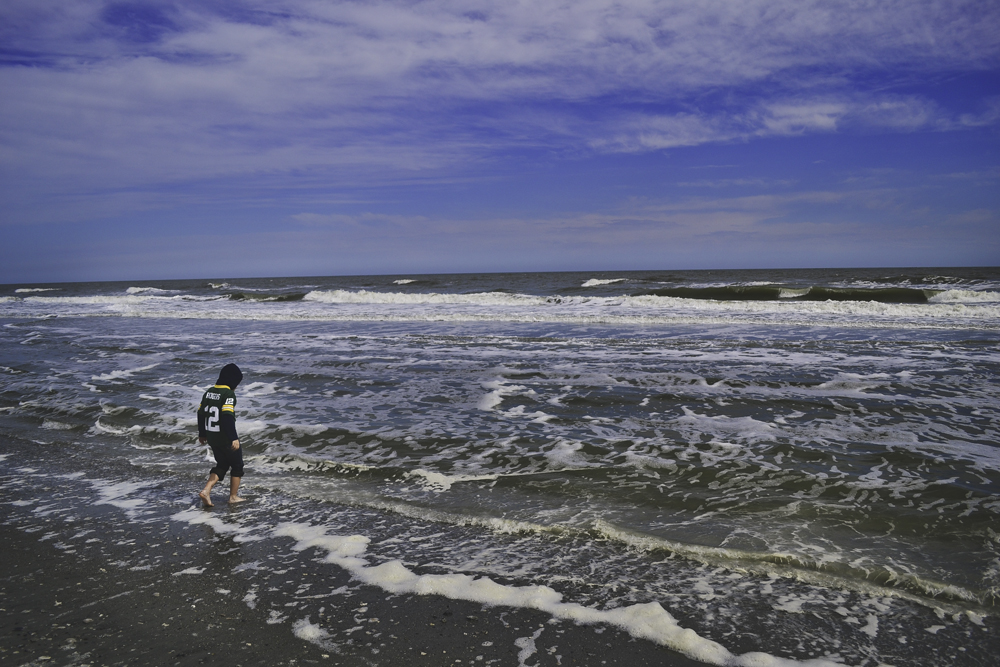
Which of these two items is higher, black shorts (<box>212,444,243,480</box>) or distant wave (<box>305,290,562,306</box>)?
distant wave (<box>305,290,562,306</box>)

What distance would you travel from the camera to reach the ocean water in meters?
3.67

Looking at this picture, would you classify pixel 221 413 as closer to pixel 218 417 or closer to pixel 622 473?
pixel 218 417

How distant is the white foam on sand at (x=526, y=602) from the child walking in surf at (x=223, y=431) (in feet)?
4.35

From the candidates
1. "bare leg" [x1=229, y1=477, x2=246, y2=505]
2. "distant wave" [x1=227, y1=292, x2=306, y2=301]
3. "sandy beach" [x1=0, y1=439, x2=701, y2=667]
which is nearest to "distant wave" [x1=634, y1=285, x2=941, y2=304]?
"distant wave" [x1=227, y1=292, x2=306, y2=301]

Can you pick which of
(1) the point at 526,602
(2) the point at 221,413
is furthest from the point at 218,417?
(1) the point at 526,602

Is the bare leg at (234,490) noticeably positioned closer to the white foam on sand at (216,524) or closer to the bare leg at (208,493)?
the bare leg at (208,493)

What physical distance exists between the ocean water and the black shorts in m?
0.29

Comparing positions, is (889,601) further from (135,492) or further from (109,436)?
(109,436)

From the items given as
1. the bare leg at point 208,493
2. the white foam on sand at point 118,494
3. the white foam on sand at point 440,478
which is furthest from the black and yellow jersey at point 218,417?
the white foam on sand at point 440,478

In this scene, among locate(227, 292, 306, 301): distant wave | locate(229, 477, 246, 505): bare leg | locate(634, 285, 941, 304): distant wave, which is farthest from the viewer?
locate(227, 292, 306, 301): distant wave

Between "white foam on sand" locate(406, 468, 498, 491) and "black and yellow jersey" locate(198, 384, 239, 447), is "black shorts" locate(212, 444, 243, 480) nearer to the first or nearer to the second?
"black and yellow jersey" locate(198, 384, 239, 447)

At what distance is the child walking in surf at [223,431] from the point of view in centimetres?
555

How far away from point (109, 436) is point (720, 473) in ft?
25.1

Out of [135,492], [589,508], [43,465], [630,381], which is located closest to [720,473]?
[589,508]
